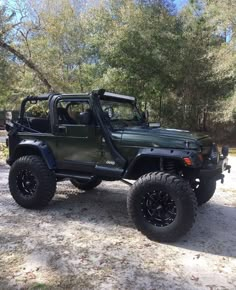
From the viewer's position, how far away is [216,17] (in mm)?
12000

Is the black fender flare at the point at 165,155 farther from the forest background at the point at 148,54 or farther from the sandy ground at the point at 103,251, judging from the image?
the forest background at the point at 148,54

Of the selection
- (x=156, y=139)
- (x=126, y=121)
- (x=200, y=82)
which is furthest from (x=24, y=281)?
(x=200, y=82)

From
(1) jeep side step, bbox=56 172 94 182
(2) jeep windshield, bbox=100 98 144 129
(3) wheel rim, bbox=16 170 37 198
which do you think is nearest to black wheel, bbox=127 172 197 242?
(1) jeep side step, bbox=56 172 94 182

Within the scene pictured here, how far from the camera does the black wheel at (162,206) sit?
3.47 meters

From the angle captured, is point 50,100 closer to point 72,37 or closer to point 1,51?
point 1,51

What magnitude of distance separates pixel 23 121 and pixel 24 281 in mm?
2739

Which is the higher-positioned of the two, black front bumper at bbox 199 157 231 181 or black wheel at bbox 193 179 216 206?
black front bumper at bbox 199 157 231 181

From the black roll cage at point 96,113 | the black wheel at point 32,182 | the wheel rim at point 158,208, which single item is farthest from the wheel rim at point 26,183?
the wheel rim at point 158,208

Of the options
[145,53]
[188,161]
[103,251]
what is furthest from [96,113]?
[145,53]

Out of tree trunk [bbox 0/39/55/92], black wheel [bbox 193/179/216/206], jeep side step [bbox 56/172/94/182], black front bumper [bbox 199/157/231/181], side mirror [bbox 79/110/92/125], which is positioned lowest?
black wheel [bbox 193/179/216/206]

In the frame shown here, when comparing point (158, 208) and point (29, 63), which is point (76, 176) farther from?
Result: point (29, 63)

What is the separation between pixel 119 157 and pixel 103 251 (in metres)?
1.09

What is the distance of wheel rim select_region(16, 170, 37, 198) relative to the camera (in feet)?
15.0

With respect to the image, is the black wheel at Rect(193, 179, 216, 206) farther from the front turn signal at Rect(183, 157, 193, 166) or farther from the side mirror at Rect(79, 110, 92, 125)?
the side mirror at Rect(79, 110, 92, 125)
